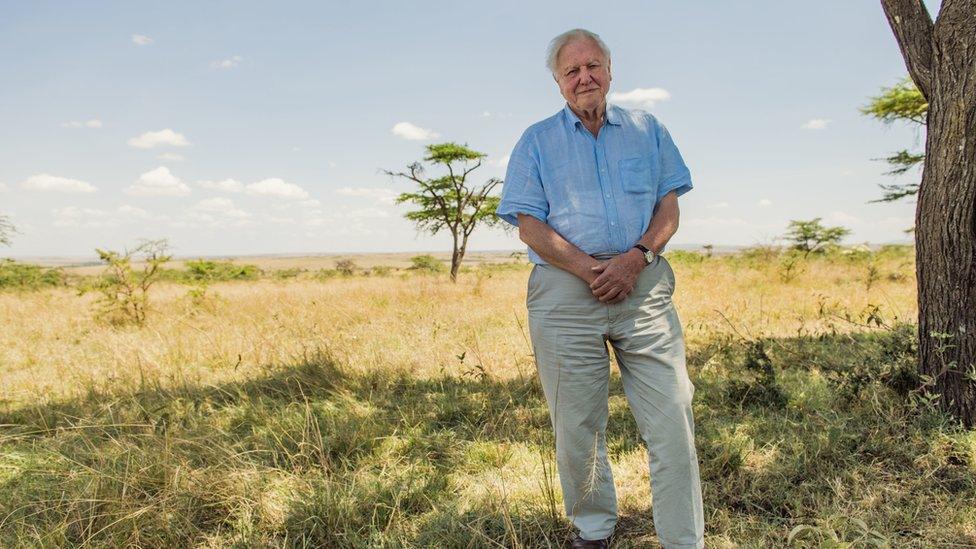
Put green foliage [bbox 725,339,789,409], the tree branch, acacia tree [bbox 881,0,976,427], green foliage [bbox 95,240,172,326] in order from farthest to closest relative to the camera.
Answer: green foliage [bbox 95,240,172,326] → green foliage [bbox 725,339,789,409] → the tree branch → acacia tree [bbox 881,0,976,427]

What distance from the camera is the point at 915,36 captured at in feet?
10.1

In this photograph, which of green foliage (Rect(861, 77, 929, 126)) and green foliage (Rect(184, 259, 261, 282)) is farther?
green foliage (Rect(184, 259, 261, 282))

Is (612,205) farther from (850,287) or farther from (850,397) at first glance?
(850,287)

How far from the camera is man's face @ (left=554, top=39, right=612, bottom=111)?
6.72ft

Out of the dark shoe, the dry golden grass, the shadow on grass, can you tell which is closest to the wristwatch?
the shadow on grass

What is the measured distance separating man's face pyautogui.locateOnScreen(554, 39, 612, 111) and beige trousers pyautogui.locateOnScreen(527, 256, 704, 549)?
62 cm

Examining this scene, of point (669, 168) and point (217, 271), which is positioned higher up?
point (669, 168)

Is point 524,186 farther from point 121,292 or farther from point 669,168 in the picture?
point 121,292

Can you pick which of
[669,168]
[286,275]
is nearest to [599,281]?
[669,168]

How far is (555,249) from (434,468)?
1537 mm

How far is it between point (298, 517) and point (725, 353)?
3.50 meters

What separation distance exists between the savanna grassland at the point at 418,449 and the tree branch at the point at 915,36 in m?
1.55

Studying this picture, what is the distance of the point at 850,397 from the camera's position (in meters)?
3.40

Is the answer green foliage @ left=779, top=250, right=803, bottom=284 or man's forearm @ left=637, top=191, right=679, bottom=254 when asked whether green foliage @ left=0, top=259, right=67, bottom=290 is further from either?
man's forearm @ left=637, top=191, right=679, bottom=254
